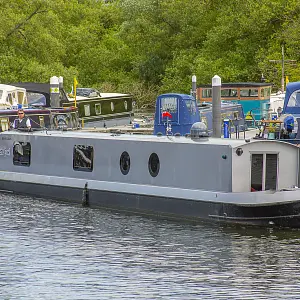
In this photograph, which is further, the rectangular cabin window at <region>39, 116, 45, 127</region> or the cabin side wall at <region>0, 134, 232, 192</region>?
the rectangular cabin window at <region>39, 116, 45, 127</region>

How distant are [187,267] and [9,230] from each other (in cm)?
572

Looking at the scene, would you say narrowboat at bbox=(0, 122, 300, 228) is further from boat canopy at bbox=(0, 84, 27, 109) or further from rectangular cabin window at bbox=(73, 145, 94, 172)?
boat canopy at bbox=(0, 84, 27, 109)

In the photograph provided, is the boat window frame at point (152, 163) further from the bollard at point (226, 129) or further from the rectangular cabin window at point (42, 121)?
the rectangular cabin window at point (42, 121)

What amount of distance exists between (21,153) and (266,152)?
9049 mm

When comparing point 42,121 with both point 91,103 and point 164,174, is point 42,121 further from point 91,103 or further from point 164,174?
point 91,103

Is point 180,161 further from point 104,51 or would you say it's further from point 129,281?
point 104,51

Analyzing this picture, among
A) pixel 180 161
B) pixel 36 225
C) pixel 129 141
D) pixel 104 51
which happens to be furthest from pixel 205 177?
pixel 104 51

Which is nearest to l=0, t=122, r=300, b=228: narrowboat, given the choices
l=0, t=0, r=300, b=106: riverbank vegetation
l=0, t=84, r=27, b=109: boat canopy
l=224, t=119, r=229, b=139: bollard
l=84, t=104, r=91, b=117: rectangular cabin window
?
l=224, t=119, r=229, b=139: bollard

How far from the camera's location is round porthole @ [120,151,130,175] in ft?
85.0

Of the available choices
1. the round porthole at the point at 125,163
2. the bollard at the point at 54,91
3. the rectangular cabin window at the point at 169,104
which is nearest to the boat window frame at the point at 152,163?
the round porthole at the point at 125,163

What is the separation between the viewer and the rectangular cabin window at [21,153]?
28984 millimetres

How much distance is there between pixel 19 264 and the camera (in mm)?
19984

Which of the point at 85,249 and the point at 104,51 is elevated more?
the point at 104,51

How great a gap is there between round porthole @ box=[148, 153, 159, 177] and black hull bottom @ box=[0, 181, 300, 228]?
2.19 ft
